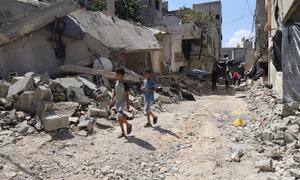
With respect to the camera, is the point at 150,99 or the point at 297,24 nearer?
the point at 150,99

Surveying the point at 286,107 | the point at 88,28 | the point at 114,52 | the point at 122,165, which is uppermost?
the point at 88,28

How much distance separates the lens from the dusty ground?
6043mm

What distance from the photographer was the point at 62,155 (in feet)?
22.4

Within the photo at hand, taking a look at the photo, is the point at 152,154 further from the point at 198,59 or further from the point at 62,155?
the point at 198,59

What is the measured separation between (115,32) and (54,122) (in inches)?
450

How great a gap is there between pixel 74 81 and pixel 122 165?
554 centimetres

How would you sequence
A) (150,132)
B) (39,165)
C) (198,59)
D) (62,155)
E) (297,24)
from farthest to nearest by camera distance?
1. (198,59)
2. (297,24)
3. (150,132)
4. (62,155)
5. (39,165)

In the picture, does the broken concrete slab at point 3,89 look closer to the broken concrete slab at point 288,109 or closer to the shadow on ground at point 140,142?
the shadow on ground at point 140,142

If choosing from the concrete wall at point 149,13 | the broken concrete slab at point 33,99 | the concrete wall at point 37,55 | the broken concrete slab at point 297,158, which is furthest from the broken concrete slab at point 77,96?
the concrete wall at point 149,13

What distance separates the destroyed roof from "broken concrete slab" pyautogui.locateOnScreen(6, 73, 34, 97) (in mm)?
6601

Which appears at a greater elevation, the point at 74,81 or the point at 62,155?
the point at 74,81

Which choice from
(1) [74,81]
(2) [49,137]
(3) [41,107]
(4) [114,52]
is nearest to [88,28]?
(4) [114,52]

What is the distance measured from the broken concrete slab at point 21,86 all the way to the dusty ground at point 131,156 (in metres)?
1.99

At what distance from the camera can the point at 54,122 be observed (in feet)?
25.8
